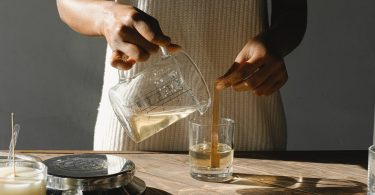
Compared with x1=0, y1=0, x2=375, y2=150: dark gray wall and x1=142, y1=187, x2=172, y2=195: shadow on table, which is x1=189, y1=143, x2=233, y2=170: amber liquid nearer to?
x1=142, y1=187, x2=172, y2=195: shadow on table

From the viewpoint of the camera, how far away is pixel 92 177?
1.20 m

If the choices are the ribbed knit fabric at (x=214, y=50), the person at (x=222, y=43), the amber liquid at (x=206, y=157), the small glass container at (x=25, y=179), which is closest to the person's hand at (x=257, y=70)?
the person at (x=222, y=43)

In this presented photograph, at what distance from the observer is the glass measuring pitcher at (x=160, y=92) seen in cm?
128

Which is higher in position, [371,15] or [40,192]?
[371,15]

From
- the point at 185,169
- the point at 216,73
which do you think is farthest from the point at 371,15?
the point at 185,169

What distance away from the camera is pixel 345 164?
1551 millimetres

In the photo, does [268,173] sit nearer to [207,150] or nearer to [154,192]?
[207,150]

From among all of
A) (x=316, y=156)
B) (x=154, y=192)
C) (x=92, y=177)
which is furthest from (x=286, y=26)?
(x=92, y=177)

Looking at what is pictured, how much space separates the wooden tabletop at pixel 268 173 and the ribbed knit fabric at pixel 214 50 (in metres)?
0.13

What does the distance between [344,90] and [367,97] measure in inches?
5.0

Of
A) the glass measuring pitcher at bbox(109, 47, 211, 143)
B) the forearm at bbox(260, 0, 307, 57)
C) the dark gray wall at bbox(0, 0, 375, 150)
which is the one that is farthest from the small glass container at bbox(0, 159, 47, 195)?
the dark gray wall at bbox(0, 0, 375, 150)

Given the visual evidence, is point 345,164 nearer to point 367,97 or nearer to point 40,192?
point 40,192

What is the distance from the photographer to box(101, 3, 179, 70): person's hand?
4.12 feet

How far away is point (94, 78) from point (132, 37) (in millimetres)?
A: 2080
